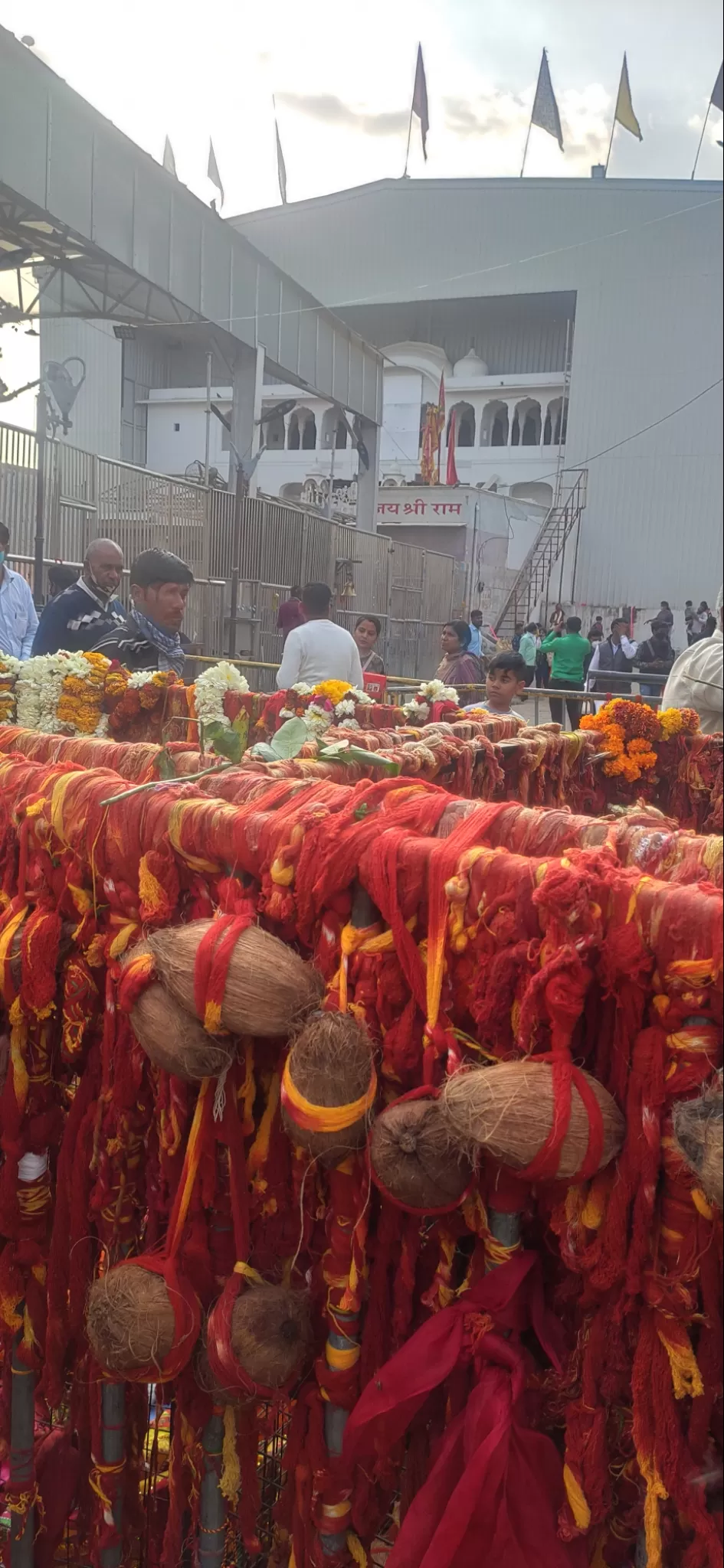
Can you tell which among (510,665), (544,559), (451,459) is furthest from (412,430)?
(510,665)

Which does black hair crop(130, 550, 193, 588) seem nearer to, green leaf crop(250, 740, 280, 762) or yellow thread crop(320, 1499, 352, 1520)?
green leaf crop(250, 740, 280, 762)

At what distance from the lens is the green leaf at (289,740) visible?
1.92 metres

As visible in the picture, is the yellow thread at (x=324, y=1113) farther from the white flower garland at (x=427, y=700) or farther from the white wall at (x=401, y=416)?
the white wall at (x=401, y=416)

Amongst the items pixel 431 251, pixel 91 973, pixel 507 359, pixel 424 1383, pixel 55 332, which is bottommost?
pixel 424 1383

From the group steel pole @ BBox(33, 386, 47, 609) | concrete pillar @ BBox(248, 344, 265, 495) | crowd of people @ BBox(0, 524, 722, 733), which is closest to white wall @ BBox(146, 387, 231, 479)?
concrete pillar @ BBox(248, 344, 265, 495)

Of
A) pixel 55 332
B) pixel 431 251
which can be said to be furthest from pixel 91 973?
pixel 431 251

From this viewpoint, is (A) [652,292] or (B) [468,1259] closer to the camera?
(B) [468,1259]

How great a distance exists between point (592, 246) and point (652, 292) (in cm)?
224

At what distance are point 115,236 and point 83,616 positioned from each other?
8.89 m

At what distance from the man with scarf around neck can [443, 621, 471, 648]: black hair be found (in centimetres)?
300

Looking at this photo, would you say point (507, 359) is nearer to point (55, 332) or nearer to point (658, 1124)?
point (55, 332)

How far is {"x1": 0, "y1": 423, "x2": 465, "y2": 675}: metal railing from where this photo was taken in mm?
10320

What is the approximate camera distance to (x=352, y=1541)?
1.24 metres

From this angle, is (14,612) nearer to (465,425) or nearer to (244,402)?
(244,402)
